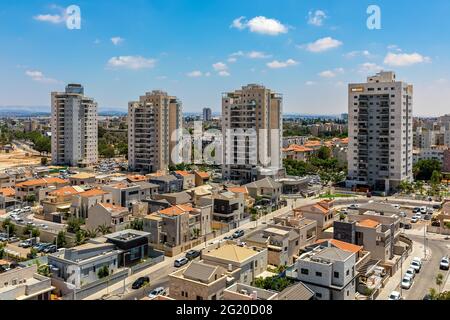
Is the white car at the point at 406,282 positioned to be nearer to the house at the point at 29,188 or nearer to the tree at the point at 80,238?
the tree at the point at 80,238

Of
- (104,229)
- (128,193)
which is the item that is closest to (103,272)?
(104,229)

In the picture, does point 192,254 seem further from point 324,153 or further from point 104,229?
point 324,153

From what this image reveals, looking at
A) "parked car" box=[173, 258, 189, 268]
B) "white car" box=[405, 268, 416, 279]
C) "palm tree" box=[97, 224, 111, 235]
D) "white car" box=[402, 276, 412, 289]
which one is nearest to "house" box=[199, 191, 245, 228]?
"palm tree" box=[97, 224, 111, 235]

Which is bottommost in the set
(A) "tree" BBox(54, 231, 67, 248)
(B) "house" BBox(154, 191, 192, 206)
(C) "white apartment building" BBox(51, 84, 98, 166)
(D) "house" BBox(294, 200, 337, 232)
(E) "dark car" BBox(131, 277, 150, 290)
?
(E) "dark car" BBox(131, 277, 150, 290)

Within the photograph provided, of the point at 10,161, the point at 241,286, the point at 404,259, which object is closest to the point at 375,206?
the point at 404,259

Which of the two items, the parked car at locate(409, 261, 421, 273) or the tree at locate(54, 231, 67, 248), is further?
the tree at locate(54, 231, 67, 248)

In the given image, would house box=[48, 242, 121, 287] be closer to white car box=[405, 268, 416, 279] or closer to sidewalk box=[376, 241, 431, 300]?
sidewalk box=[376, 241, 431, 300]

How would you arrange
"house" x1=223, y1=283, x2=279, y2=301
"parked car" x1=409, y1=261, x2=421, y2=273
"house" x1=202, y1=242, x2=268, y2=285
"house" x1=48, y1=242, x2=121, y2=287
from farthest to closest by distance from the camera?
"parked car" x1=409, y1=261, x2=421, y2=273 → "house" x1=48, y1=242, x2=121, y2=287 → "house" x1=202, y1=242, x2=268, y2=285 → "house" x1=223, y1=283, x2=279, y2=301
